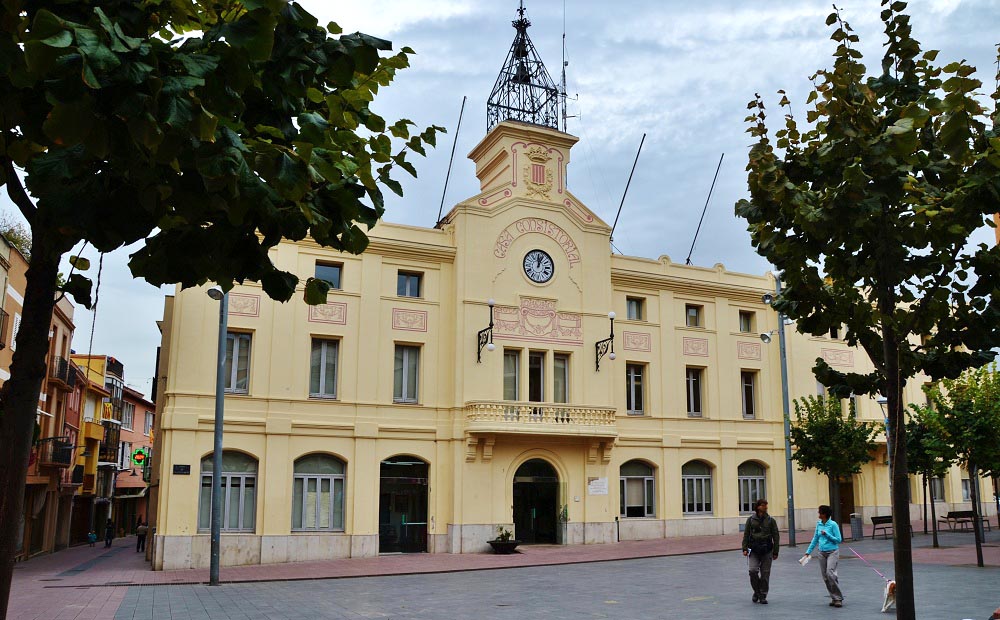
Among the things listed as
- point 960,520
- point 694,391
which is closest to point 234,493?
point 694,391

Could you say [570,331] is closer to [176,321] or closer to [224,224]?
[176,321]

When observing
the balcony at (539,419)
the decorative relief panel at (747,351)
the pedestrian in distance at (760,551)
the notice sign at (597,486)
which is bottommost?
the pedestrian in distance at (760,551)

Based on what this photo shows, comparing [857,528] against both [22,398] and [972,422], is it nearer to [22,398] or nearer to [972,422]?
[972,422]

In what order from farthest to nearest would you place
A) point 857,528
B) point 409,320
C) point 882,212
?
point 857,528 → point 409,320 → point 882,212

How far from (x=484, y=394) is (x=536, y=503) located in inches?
177

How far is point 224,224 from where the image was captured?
178 inches

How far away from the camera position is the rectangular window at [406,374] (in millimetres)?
28594

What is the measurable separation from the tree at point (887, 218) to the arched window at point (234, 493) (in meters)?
21.4

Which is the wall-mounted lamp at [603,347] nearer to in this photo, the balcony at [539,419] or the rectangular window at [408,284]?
the balcony at [539,419]

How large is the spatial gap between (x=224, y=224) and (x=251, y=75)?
3.61 feet

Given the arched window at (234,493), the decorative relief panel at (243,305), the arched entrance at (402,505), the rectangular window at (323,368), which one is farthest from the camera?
the arched entrance at (402,505)

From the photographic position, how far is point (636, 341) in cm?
3253

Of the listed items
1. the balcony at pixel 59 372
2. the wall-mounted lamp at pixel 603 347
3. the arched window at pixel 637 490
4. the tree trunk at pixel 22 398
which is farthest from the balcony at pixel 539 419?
the tree trunk at pixel 22 398

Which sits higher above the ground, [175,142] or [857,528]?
[175,142]
